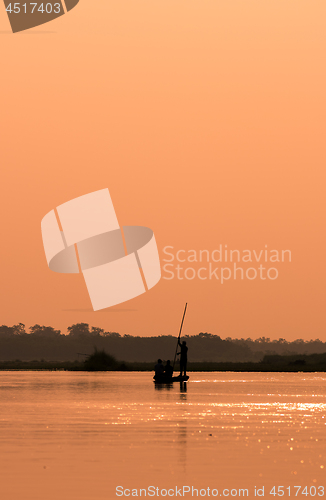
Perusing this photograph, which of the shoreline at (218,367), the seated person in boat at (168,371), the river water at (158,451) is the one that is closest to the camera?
the river water at (158,451)

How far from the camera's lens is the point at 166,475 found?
13.3 m

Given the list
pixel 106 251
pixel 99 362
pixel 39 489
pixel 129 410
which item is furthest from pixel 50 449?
pixel 99 362

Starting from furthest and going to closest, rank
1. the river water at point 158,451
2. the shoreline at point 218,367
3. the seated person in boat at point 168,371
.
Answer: the shoreline at point 218,367 → the seated person in boat at point 168,371 → the river water at point 158,451

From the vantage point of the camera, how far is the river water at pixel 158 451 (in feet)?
40.6

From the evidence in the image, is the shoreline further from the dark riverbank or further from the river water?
the river water

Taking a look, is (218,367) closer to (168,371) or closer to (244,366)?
(244,366)

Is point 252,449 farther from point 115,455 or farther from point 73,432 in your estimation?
point 73,432

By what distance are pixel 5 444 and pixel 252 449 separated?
5121 mm

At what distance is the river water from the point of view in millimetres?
12383

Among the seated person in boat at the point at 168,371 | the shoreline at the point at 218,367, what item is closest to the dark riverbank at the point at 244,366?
the shoreline at the point at 218,367

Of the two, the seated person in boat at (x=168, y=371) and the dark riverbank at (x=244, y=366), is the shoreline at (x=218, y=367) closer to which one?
the dark riverbank at (x=244, y=366)

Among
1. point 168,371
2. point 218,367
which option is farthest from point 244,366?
point 168,371

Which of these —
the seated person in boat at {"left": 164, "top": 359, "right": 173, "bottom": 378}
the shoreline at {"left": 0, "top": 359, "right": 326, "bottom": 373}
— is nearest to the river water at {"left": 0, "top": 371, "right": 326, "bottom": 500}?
the seated person in boat at {"left": 164, "top": 359, "right": 173, "bottom": 378}

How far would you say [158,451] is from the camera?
52.8ft
